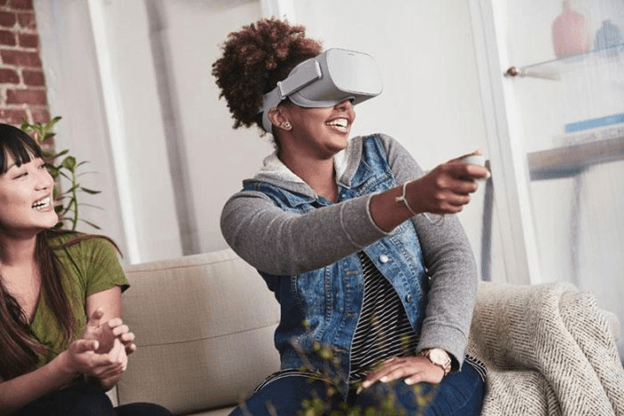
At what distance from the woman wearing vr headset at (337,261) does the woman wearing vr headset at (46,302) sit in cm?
32

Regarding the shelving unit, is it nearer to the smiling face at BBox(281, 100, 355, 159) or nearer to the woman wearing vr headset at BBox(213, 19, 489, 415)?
the woman wearing vr headset at BBox(213, 19, 489, 415)

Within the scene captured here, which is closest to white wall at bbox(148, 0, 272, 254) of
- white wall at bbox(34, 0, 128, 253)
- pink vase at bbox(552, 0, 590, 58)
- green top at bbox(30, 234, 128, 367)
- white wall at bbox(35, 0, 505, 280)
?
white wall at bbox(35, 0, 505, 280)

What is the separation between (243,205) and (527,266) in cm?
122

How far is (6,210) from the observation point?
2.00 m

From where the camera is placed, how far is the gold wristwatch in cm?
177

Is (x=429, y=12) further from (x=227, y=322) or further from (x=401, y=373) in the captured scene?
(x=401, y=373)

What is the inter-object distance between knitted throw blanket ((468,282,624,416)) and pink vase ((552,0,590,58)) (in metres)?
0.90

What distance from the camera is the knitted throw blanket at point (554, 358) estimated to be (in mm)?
1742

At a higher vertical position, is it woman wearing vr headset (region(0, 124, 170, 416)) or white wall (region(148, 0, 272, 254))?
white wall (region(148, 0, 272, 254))

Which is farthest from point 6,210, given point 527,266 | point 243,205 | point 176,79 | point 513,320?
point 176,79

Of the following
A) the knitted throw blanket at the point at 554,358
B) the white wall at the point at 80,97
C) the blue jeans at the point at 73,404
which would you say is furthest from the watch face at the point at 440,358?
the white wall at the point at 80,97

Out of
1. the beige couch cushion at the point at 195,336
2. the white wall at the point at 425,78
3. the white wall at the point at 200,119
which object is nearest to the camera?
the beige couch cushion at the point at 195,336

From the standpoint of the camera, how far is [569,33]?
260cm

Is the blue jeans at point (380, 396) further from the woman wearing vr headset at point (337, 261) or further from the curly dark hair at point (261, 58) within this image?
the curly dark hair at point (261, 58)
